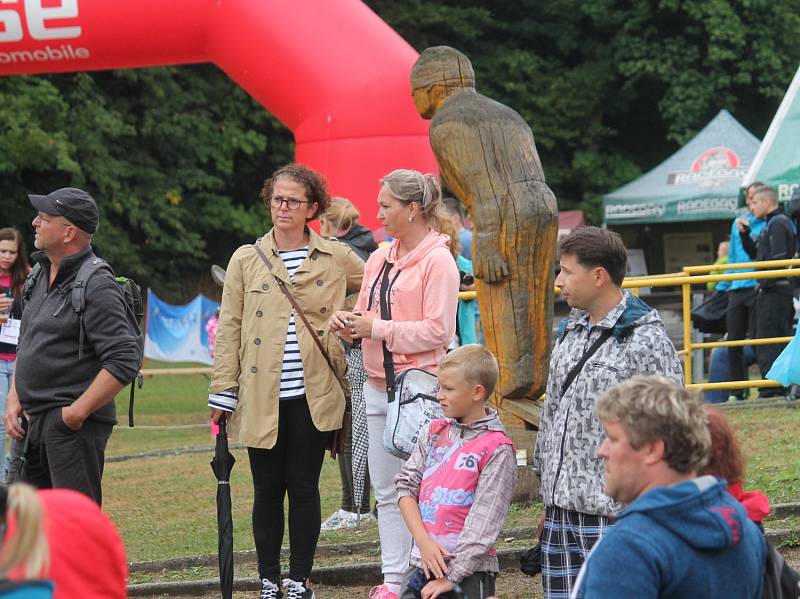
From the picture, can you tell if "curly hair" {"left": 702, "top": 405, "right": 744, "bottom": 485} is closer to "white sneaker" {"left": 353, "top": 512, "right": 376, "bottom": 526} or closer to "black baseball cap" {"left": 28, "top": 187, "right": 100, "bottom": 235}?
"black baseball cap" {"left": 28, "top": 187, "right": 100, "bottom": 235}

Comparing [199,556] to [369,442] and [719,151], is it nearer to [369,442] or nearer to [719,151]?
[369,442]

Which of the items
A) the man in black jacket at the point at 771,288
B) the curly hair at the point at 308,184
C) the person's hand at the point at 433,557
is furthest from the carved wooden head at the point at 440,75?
the man in black jacket at the point at 771,288

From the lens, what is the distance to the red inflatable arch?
12.3m

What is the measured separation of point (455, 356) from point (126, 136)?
2239 cm

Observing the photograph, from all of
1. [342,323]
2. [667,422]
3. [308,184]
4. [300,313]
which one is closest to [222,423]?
[300,313]

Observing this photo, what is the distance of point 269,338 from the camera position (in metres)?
5.67

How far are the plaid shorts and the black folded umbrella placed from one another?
1621 millimetres

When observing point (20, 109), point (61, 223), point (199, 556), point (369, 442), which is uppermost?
point (20, 109)

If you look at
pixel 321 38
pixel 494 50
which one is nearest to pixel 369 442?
pixel 321 38

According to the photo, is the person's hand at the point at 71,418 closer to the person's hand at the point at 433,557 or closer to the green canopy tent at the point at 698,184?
the person's hand at the point at 433,557

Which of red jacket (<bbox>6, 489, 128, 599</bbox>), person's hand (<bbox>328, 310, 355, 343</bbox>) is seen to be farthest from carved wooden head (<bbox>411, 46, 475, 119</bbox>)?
red jacket (<bbox>6, 489, 128, 599</bbox>)

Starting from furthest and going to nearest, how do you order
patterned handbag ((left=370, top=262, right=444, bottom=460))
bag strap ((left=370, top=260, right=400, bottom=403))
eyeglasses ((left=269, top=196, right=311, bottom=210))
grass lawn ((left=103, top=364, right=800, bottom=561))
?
grass lawn ((left=103, top=364, right=800, bottom=561))
eyeglasses ((left=269, top=196, right=311, bottom=210))
bag strap ((left=370, top=260, right=400, bottom=403))
patterned handbag ((left=370, top=262, right=444, bottom=460))

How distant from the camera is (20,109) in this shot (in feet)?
76.7

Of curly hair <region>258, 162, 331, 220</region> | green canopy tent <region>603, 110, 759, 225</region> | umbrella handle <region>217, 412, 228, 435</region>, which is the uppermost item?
green canopy tent <region>603, 110, 759, 225</region>
